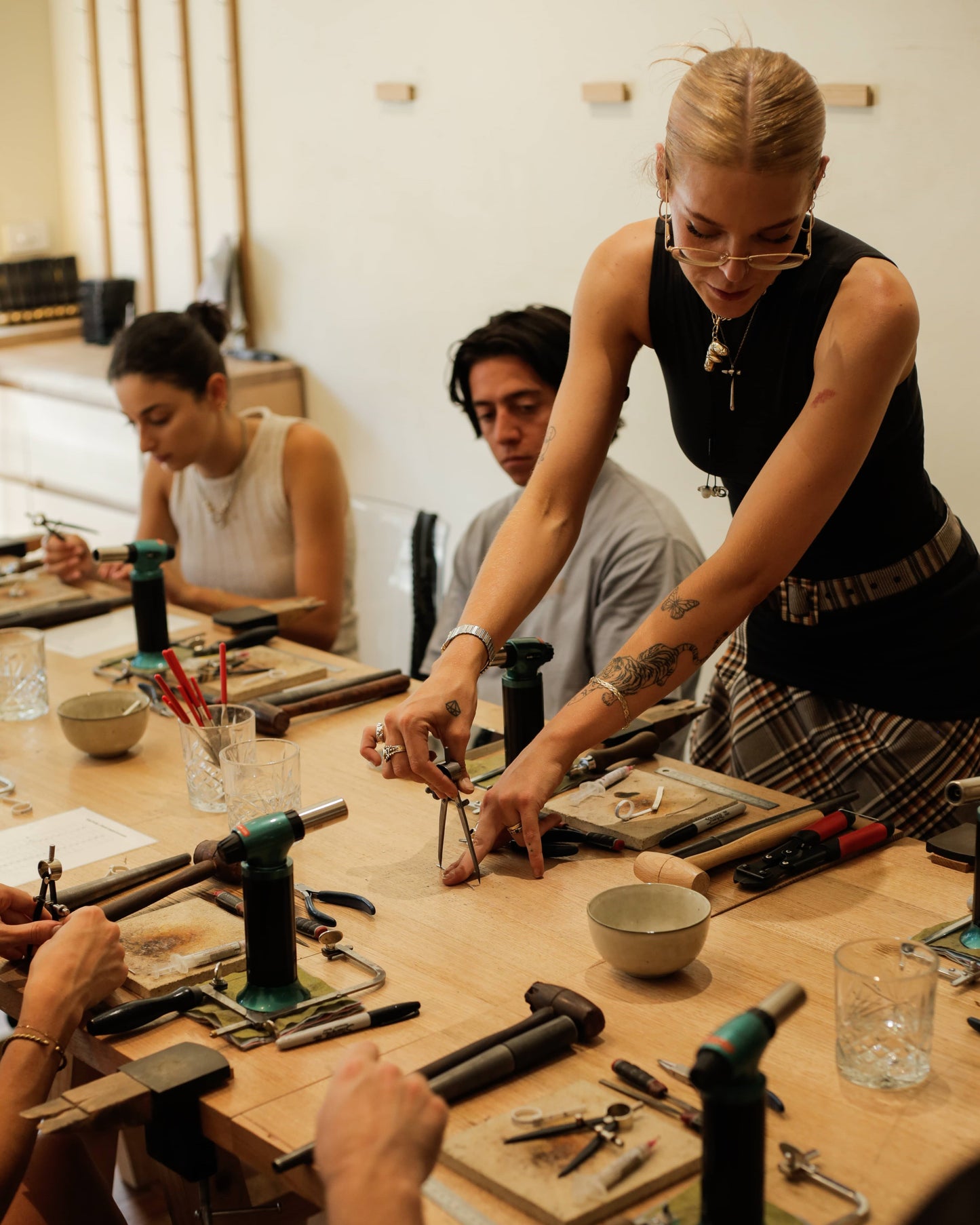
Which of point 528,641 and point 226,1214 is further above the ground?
point 528,641

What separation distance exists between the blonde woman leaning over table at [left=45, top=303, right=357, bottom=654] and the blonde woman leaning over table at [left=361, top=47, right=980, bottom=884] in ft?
3.90

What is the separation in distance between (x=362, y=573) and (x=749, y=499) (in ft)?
6.25

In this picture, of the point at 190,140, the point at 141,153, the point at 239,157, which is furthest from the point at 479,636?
the point at 141,153

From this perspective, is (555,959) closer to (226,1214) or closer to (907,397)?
(226,1214)

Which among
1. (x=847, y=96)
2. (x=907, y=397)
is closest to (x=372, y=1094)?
(x=907, y=397)

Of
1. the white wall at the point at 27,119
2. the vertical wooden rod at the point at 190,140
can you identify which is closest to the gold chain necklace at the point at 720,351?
the vertical wooden rod at the point at 190,140

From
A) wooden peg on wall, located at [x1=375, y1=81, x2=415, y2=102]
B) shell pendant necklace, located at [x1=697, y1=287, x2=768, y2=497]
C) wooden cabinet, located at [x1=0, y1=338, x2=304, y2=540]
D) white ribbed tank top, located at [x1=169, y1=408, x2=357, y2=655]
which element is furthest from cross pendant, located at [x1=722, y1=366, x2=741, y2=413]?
wooden cabinet, located at [x1=0, y1=338, x2=304, y2=540]

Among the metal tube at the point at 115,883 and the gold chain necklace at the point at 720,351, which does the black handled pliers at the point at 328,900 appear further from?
the gold chain necklace at the point at 720,351

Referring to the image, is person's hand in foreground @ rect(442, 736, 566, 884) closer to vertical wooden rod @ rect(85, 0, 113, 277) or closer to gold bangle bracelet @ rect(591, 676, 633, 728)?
gold bangle bracelet @ rect(591, 676, 633, 728)

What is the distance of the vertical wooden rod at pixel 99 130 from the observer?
5.13 m

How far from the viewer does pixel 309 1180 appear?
3.77 ft

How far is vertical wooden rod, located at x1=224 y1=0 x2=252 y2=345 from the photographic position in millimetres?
4633

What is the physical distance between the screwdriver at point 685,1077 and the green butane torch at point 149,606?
4.85ft

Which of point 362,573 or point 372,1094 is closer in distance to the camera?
point 372,1094
